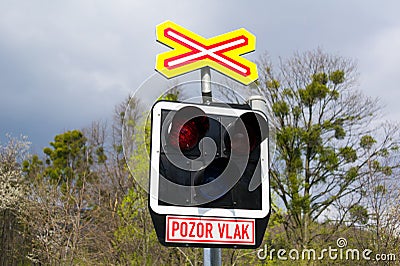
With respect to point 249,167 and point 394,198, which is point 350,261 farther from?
point 249,167

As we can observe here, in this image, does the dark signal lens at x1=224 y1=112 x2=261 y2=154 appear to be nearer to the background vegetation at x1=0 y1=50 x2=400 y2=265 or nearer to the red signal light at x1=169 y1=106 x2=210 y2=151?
the red signal light at x1=169 y1=106 x2=210 y2=151

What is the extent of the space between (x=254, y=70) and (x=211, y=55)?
0.28m

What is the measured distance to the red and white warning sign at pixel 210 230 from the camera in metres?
2.63

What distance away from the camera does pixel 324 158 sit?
71.6 ft

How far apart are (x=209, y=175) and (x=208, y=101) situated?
43 centimetres

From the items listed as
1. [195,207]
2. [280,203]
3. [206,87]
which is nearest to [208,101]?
[206,87]

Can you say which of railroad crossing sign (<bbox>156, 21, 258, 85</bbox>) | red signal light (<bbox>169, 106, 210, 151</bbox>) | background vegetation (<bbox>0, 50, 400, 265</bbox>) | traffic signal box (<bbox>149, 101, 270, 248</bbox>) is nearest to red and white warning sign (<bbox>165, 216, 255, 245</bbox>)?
traffic signal box (<bbox>149, 101, 270, 248</bbox>)

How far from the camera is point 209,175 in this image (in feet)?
9.20

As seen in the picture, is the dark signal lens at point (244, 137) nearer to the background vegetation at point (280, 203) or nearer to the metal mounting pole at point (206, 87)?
the metal mounting pole at point (206, 87)

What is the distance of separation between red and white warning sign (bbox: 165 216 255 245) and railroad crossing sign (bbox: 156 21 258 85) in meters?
0.81

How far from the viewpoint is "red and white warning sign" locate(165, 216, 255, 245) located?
2627 millimetres

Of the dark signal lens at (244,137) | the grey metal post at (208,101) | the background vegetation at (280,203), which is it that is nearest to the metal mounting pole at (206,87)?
the grey metal post at (208,101)

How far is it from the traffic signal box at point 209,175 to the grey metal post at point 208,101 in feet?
0.21

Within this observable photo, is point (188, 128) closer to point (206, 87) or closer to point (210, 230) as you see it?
point (206, 87)
